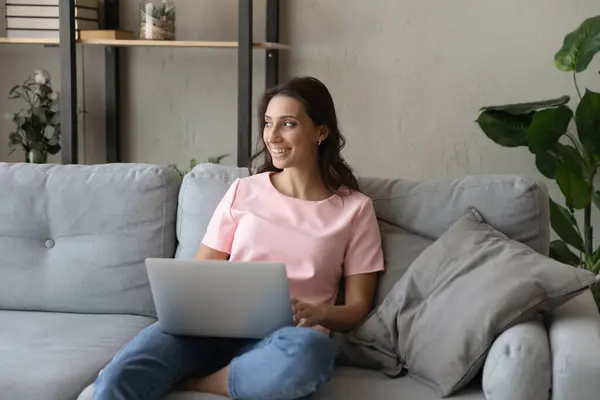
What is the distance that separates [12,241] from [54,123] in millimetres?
778

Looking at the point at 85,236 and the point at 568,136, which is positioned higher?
the point at 568,136

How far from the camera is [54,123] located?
2.87 meters

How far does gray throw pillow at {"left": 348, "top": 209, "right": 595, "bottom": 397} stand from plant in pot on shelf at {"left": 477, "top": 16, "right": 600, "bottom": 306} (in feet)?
2.33

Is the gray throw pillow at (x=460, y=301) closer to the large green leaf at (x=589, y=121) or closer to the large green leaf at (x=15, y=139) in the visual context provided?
the large green leaf at (x=589, y=121)

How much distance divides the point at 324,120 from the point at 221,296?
635mm

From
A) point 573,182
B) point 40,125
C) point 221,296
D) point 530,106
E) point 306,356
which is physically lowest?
point 306,356

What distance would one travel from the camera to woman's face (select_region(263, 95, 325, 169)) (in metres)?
1.96

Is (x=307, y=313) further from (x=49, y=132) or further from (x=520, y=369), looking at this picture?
(x=49, y=132)

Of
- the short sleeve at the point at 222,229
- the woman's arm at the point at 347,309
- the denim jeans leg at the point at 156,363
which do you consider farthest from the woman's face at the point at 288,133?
the denim jeans leg at the point at 156,363

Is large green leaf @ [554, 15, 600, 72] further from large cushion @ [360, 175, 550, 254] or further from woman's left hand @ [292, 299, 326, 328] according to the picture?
woman's left hand @ [292, 299, 326, 328]

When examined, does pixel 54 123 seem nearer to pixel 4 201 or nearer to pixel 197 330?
pixel 4 201

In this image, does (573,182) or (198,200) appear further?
(573,182)

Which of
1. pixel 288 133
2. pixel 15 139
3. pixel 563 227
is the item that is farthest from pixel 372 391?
pixel 15 139

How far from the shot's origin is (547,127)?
2.49 m
